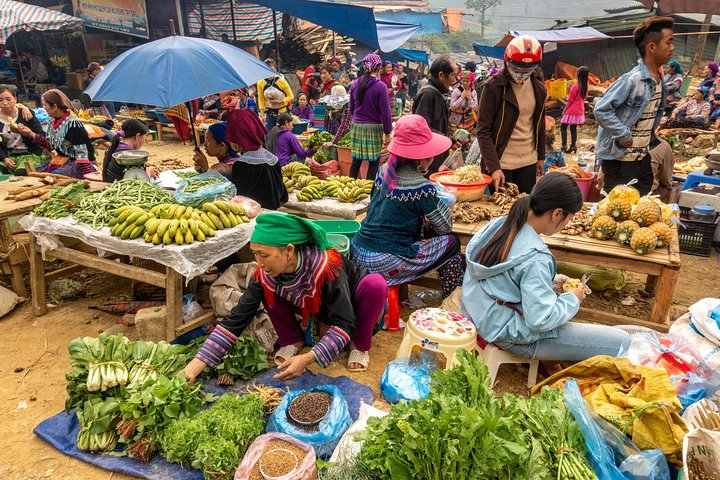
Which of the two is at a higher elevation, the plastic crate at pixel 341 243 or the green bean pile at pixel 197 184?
the green bean pile at pixel 197 184

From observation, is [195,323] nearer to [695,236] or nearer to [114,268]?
[114,268]

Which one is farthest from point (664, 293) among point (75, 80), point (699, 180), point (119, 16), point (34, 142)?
point (119, 16)

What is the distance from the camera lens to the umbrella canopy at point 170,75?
4098 millimetres

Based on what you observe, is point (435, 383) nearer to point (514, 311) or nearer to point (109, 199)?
point (514, 311)

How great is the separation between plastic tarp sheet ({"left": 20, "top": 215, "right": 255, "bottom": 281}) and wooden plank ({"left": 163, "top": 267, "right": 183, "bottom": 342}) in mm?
96

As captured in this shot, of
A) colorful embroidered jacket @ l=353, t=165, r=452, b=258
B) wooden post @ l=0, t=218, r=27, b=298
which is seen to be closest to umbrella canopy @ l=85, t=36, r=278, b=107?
wooden post @ l=0, t=218, r=27, b=298

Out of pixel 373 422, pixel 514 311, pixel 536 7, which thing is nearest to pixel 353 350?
pixel 514 311

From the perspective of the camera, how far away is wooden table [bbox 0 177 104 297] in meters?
4.29

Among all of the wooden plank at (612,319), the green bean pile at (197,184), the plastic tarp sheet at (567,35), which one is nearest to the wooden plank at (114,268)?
the green bean pile at (197,184)

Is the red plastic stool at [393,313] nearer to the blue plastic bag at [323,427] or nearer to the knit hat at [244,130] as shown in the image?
the blue plastic bag at [323,427]

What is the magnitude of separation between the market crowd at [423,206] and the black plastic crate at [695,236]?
23.6 inches

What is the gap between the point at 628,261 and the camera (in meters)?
3.54

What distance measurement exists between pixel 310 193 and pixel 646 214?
3.11 meters

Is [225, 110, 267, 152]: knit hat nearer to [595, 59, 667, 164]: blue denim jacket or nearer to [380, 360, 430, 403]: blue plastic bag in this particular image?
[380, 360, 430, 403]: blue plastic bag
